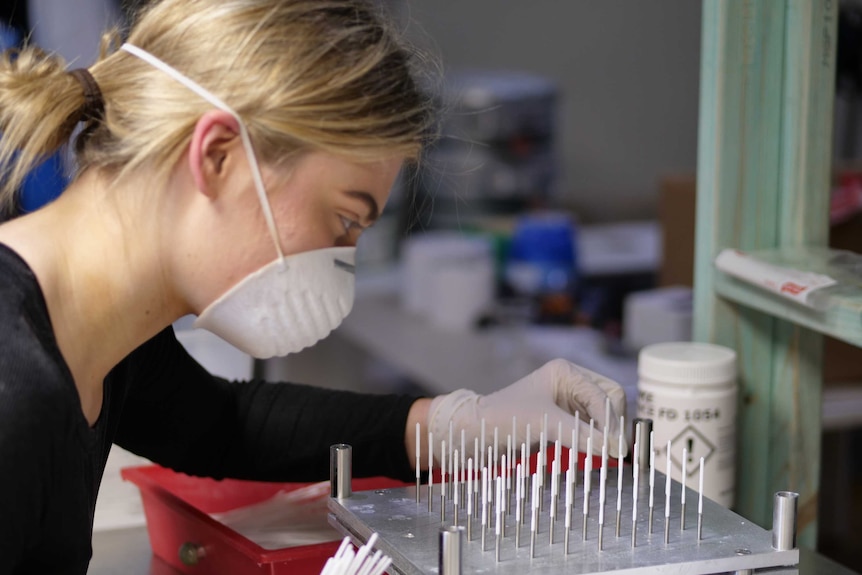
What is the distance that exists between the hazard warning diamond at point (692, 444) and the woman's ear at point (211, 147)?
548 mm

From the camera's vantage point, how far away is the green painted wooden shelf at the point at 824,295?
39.7 inches

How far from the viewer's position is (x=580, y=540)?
859 mm

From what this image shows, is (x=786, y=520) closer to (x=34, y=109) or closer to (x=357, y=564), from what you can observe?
(x=357, y=564)

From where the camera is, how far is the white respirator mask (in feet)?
3.03

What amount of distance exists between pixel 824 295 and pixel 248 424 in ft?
2.04

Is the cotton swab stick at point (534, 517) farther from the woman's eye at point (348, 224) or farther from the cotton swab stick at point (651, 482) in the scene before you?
the woman's eye at point (348, 224)

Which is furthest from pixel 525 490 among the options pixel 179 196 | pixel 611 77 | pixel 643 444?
pixel 611 77

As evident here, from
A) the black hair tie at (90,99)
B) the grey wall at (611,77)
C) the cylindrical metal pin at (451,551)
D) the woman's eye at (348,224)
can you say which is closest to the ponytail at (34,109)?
the black hair tie at (90,99)

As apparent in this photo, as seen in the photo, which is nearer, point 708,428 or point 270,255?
point 270,255

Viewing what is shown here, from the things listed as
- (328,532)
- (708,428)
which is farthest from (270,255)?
(708,428)

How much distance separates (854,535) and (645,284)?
944 mm

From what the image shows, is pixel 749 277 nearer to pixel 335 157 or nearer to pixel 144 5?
pixel 335 157

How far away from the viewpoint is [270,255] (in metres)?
0.92

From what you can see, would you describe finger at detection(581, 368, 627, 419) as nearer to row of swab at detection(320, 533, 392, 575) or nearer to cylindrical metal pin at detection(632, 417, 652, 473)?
cylindrical metal pin at detection(632, 417, 652, 473)
